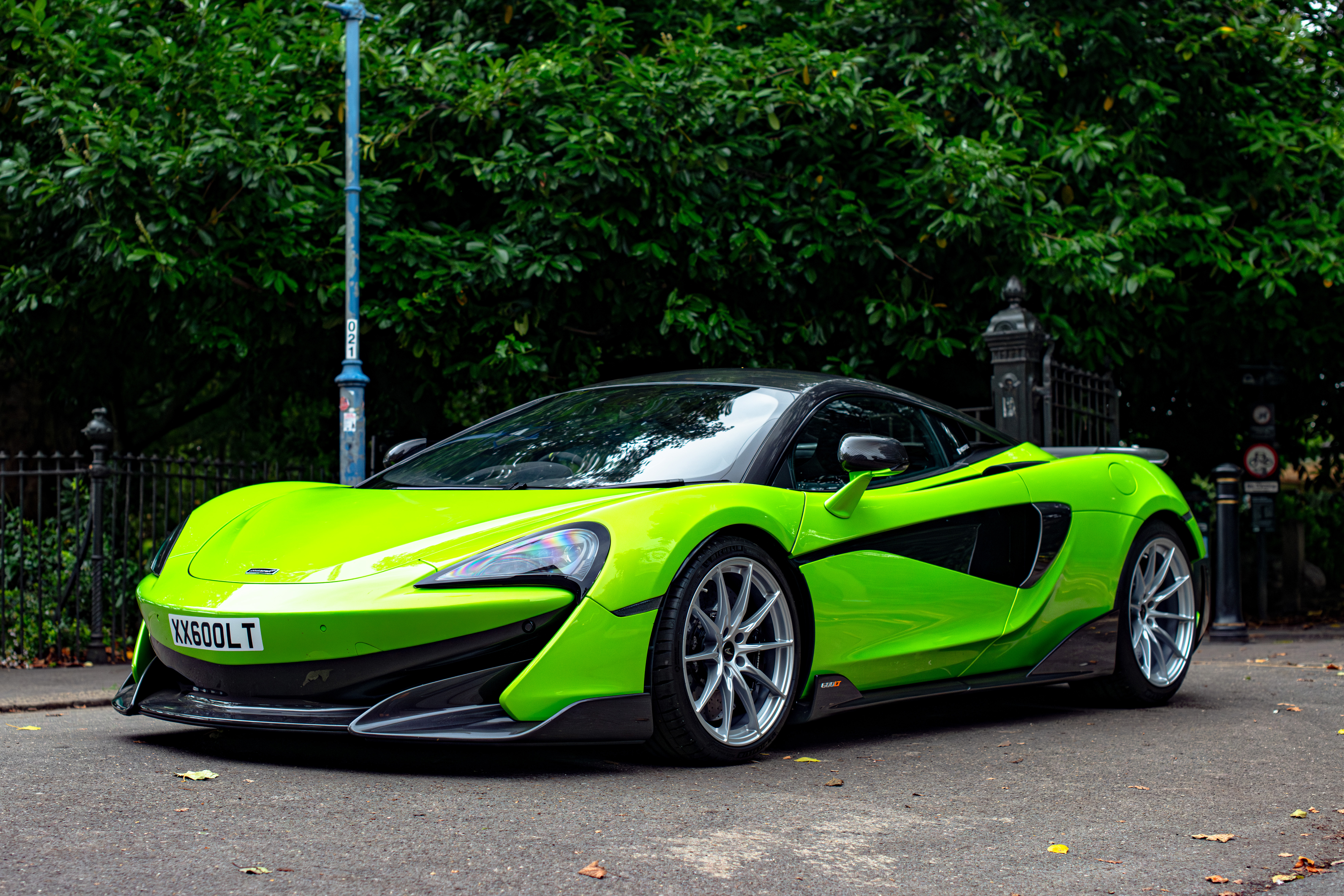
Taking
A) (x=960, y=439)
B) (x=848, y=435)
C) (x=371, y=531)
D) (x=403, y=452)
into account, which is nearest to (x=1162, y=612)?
(x=960, y=439)

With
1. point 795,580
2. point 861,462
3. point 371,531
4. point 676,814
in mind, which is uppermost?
point 861,462

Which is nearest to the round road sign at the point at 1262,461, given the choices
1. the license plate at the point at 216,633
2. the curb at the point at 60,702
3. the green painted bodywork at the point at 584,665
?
the curb at the point at 60,702

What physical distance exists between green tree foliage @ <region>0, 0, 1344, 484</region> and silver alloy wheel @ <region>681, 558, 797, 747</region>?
240 inches

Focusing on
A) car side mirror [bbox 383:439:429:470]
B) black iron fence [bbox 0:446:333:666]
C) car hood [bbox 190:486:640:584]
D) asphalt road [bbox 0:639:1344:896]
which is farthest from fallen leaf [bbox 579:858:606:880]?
black iron fence [bbox 0:446:333:666]

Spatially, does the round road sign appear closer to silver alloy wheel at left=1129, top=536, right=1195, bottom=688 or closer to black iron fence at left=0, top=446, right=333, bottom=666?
silver alloy wheel at left=1129, top=536, right=1195, bottom=688

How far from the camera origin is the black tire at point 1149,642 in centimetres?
627

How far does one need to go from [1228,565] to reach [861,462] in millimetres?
7847

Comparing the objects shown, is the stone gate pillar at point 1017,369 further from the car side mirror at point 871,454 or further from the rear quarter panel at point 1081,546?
the car side mirror at point 871,454

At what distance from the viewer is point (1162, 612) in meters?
6.54

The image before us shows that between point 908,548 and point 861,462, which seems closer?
point 861,462

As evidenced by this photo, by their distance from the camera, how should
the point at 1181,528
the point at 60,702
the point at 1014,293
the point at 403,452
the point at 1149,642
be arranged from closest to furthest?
the point at 403,452 → the point at 1149,642 → the point at 1181,528 → the point at 60,702 → the point at 1014,293

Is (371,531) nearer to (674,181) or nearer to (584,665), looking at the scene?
(584,665)

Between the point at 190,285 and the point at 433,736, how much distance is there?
24.7 feet

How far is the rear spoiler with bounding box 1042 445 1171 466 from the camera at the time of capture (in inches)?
255
